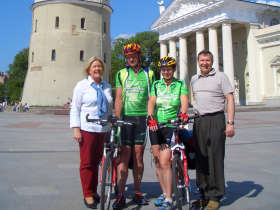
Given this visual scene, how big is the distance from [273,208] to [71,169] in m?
4.01

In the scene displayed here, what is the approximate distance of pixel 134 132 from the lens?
4199 millimetres

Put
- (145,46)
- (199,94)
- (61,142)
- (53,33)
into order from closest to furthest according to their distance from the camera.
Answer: (199,94) < (61,142) < (53,33) < (145,46)

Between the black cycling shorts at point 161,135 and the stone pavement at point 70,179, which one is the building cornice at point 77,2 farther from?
the black cycling shorts at point 161,135

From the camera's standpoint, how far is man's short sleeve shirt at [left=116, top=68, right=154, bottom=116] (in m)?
4.24

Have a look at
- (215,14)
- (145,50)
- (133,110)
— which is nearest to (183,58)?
(215,14)

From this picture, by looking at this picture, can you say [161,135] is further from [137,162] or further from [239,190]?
[239,190]

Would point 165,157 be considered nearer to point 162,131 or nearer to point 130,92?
point 162,131

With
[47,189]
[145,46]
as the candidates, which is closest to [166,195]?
[47,189]

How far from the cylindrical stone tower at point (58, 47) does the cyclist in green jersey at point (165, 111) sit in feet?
128

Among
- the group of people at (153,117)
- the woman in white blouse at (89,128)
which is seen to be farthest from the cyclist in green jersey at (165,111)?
the woman in white blouse at (89,128)

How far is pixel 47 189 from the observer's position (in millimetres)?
4855

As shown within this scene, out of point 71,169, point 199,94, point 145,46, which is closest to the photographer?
point 199,94

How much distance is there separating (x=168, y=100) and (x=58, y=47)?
4066 centimetres

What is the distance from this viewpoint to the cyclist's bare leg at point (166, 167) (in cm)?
385
